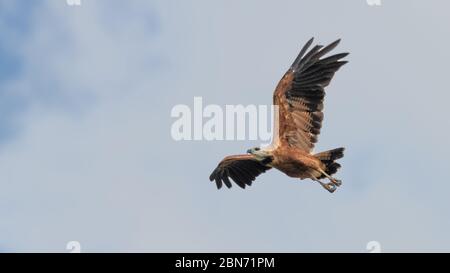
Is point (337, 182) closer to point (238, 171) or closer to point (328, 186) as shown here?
point (328, 186)

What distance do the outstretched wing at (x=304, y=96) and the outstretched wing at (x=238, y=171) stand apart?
182 centimetres

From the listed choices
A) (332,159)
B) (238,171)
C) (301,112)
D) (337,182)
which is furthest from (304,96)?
(238,171)

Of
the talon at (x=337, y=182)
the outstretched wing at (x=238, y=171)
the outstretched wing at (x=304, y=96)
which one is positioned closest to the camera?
the talon at (x=337, y=182)

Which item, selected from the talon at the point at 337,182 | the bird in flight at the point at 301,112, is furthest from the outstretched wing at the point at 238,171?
the talon at the point at 337,182

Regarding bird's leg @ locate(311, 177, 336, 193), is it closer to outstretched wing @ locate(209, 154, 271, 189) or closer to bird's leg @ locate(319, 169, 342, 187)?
bird's leg @ locate(319, 169, 342, 187)

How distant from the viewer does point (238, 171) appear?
78.7 ft

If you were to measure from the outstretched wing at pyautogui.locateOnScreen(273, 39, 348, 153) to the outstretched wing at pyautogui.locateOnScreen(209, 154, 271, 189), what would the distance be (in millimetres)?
1824

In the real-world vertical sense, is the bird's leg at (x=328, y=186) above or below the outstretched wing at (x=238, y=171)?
below

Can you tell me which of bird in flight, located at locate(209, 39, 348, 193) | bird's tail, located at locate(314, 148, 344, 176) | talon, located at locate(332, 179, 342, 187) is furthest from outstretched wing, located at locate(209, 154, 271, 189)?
talon, located at locate(332, 179, 342, 187)

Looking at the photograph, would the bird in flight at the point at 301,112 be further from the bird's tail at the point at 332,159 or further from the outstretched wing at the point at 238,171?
the outstretched wing at the point at 238,171

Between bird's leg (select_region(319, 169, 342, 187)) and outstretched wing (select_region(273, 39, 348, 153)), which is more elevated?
outstretched wing (select_region(273, 39, 348, 153))

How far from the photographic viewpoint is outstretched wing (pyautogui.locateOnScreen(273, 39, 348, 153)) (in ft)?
71.7

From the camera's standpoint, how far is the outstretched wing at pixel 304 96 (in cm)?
2186
